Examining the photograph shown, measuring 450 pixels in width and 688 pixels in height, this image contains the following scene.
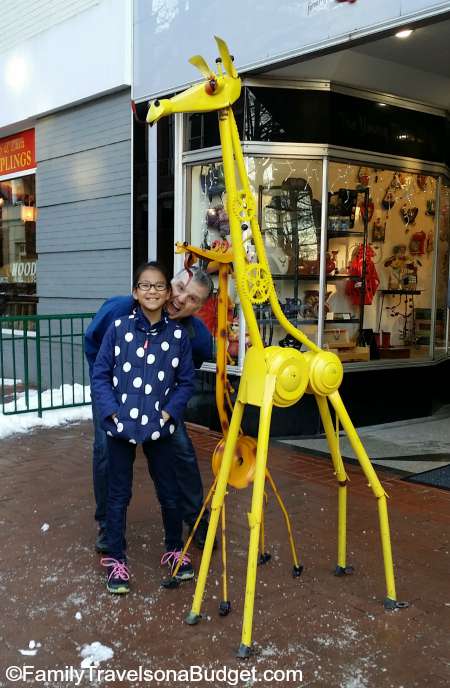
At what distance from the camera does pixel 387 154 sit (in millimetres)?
7371

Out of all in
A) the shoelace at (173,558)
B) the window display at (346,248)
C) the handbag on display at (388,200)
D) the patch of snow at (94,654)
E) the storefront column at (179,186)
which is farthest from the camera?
the handbag on display at (388,200)

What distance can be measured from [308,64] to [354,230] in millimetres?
1928

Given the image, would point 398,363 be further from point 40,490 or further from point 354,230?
point 40,490

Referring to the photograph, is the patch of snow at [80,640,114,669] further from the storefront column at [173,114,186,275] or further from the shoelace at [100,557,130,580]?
the storefront column at [173,114,186,275]

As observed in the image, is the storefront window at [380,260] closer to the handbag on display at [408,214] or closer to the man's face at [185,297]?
the handbag on display at [408,214]

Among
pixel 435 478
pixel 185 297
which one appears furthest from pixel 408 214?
pixel 185 297

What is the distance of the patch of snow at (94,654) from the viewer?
2.91 metres

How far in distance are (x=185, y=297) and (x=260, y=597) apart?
63.5 inches

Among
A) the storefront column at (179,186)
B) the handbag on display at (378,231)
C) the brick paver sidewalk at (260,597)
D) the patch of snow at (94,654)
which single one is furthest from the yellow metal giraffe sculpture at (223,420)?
the handbag on display at (378,231)

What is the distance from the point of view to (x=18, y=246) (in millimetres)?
11312

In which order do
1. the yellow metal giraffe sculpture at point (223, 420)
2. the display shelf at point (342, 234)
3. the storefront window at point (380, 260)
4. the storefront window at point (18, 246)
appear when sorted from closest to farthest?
the yellow metal giraffe sculpture at point (223, 420), the display shelf at point (342, 234), the storefront window at point (380, 260), the storefront window at point (18, 246)

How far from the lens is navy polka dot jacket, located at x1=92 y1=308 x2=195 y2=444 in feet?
11.4

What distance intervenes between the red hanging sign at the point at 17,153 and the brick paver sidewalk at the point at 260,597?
6710mm

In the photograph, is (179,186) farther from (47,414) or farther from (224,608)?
Result: (224,608)
